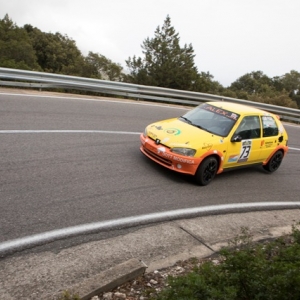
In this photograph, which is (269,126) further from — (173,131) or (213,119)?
(173,131)

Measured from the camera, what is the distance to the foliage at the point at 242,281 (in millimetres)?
3246

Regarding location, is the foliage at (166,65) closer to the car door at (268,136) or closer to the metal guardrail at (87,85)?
the metal guardrail at (87,85)

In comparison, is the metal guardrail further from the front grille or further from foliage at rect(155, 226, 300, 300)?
foliage at rect(155, 226, 300, 300)

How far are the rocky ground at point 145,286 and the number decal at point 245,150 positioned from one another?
13.2ft

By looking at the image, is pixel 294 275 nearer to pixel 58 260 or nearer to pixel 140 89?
pixel 58 260

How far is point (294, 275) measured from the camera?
3.28m

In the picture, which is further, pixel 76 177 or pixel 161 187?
pixel 161 187

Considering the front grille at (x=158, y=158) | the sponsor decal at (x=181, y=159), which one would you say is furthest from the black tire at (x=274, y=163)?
the front grille at (x=158, y=158)

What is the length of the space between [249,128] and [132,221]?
4.05 meters

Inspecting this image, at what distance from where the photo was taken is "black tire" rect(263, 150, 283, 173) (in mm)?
9086

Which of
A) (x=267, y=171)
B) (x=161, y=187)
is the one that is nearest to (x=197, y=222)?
(x=161, y=187)

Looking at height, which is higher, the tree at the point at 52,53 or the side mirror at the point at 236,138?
the tree at the point at 52,53

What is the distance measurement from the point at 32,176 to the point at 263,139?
211 inches

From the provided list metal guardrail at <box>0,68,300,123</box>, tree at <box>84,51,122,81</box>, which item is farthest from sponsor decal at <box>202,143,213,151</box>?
tree at <box>84,51,122,81</box>
